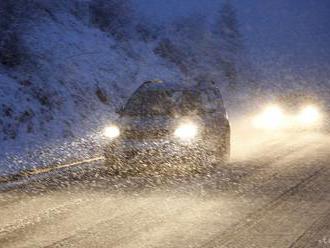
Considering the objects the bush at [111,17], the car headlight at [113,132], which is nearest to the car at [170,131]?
the car headlight at [113,132]

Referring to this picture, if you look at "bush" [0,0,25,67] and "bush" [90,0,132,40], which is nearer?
"bush" [0,0,25,67]

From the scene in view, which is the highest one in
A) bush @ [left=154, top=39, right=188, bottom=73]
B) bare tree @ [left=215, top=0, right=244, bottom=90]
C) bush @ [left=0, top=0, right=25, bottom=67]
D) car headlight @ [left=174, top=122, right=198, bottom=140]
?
bare tree @ [left=215, top=0, right=244, bottom=90]

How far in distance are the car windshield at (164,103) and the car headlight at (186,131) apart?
62 centimetres

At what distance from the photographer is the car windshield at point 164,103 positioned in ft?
40.6

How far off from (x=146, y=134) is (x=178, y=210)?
147 inches

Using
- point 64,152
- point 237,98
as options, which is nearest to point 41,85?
point 64,152

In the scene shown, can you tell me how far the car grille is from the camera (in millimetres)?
11362

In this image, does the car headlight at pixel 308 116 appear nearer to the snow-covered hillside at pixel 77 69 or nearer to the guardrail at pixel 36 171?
the snow-covered hillside at pixel 77 69

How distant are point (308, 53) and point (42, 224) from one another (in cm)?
5943

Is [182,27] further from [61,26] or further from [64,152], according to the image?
[64,152]

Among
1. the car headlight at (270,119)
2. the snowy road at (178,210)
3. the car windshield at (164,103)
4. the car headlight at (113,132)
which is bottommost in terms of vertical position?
the snowy road at (178,210)

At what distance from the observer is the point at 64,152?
1562 cm

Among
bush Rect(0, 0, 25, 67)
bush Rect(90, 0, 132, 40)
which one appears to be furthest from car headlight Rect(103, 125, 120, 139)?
bush Rect(90, 0, 132, 40)

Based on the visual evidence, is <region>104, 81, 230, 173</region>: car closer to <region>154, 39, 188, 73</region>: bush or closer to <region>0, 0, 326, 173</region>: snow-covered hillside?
<region>0, 0, 326, 173</region>: snow-covered hillside
